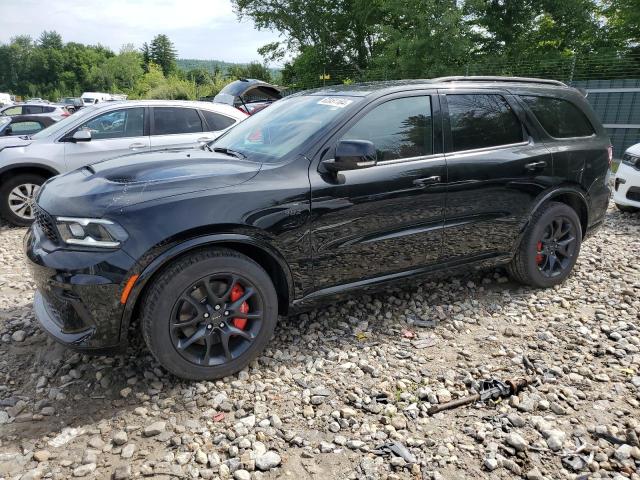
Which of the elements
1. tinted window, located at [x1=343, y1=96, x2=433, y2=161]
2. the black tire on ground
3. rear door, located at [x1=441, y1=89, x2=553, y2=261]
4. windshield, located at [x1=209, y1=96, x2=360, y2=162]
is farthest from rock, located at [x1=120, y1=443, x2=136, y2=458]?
the black tire on ground

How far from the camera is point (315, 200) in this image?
116 inches

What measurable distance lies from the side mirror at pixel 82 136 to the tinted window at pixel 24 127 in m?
3.14

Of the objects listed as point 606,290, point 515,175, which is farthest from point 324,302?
point 606,290

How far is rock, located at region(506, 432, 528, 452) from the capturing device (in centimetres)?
235

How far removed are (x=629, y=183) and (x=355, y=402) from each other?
5786mm

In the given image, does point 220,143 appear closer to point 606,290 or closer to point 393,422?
point 393,422

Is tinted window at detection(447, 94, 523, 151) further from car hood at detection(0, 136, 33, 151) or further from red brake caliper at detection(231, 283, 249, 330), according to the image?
car hood at detection(0, 136, 33, 151)

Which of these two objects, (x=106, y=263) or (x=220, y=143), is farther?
(x=220, y=143)

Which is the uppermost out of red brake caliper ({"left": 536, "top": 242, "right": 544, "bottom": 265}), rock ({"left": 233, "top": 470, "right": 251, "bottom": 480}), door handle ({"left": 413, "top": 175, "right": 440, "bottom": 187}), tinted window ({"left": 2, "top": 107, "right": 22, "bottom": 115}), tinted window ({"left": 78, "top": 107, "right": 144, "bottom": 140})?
tinted window ({"left": 2, "top": 107, "right": 22, "bottom": 115})

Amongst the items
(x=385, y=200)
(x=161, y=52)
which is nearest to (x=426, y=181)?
(x=385, y=200)

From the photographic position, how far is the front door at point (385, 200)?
3.03m

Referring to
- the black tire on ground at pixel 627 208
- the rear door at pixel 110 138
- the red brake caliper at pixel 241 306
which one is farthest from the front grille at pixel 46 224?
the black tire on ground at pixel 627 208

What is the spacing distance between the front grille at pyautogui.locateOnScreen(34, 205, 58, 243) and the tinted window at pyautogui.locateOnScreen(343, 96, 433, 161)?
1834 millimetres

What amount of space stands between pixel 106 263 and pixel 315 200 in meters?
1.25
